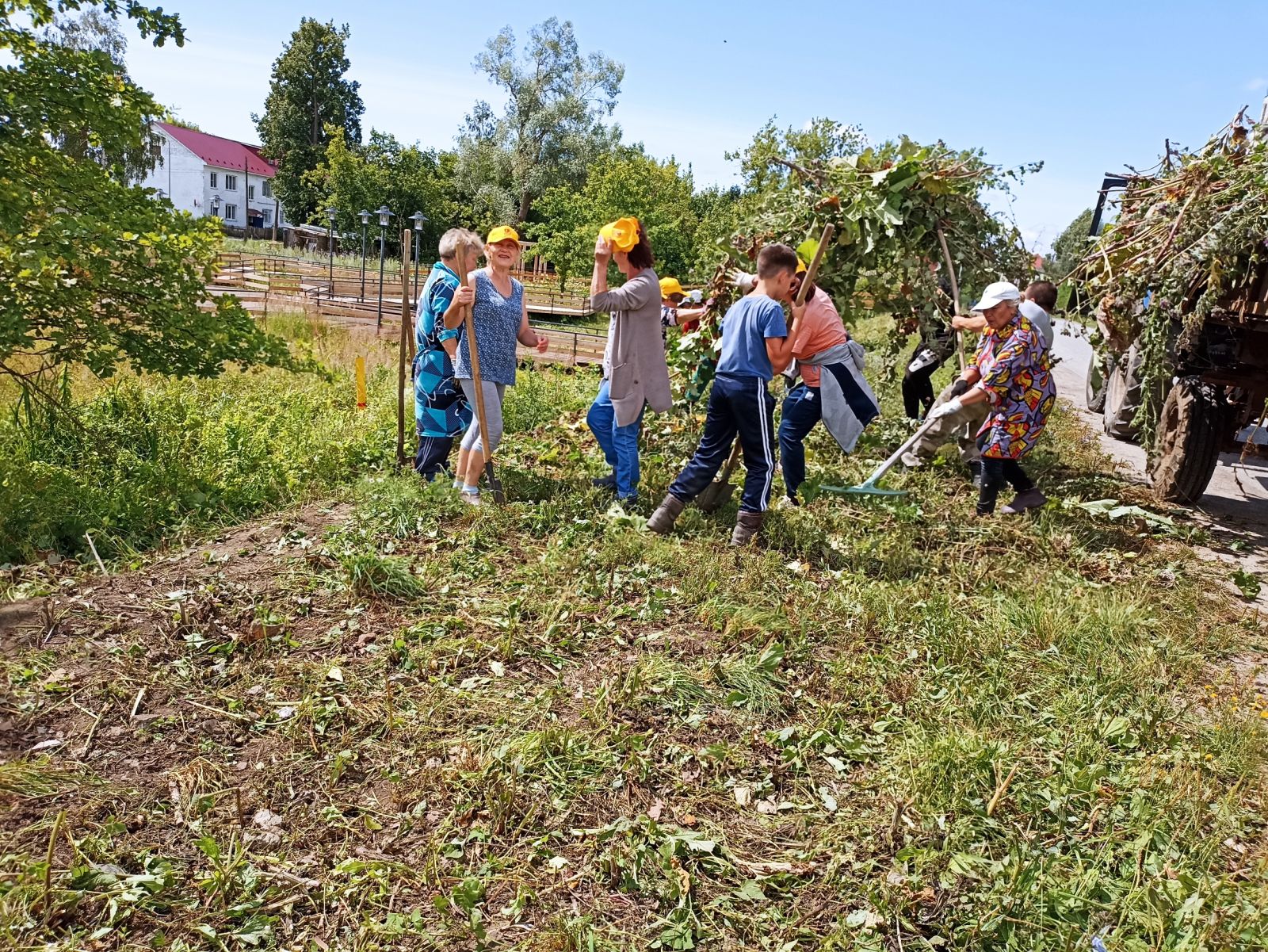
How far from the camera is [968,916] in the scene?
2635mm

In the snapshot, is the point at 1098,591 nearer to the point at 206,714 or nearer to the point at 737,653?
the point at 737,653

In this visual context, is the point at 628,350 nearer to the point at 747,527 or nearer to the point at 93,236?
the point at 747,527

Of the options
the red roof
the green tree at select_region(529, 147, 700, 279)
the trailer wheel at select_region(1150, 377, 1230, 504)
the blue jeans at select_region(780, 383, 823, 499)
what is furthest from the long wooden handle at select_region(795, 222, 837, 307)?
the red roof

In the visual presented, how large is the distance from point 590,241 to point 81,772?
31928mm

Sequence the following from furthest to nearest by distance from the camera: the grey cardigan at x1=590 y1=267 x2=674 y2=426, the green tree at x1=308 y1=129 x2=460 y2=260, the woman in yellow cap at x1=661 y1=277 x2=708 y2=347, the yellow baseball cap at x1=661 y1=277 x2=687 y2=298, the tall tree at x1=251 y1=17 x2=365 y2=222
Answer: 1. the tall tree at x1=251 y1=17 x2=365 y2=222
2. the green tree at x1=308 y1=129 x2=460 y2=260
3. the yellow baseball cap at x1=661 y1=277 x2=687 y2=298
4. the woman in yellow cap at x1=661 y1=277 x2=708 y2=347
5. the grey cardigan at x1=590 y1=267 x2=674 y2=426

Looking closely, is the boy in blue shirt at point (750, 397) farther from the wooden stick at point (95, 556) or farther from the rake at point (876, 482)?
the wooden stick at point (95, 556)

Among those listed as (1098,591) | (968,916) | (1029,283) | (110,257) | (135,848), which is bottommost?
(135,848)

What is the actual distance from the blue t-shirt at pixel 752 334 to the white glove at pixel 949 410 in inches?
66.0

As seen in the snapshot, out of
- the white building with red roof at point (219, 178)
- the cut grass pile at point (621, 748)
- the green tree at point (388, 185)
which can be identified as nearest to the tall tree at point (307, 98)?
the white building with red roof at point (219, 178)

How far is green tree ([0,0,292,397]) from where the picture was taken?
509cm

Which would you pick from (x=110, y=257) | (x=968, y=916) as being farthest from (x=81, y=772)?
(x=110, y=257)

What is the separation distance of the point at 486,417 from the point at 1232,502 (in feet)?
21.4

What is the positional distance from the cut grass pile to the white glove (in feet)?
3.99

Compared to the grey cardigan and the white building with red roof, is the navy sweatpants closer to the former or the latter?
the grey cardigan
